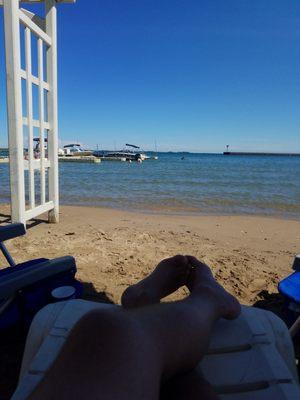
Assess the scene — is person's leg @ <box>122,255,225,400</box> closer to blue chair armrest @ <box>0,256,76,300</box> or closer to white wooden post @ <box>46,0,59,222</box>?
blue chair armrest @ <box>0,256,76,300</box>

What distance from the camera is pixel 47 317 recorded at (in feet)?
4.72

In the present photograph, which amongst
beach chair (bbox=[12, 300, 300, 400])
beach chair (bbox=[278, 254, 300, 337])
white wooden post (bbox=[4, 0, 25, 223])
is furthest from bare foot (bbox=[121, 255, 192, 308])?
white wooden post (bbox=[4, 0, 25, 223])

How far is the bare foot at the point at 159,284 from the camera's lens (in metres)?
1.37

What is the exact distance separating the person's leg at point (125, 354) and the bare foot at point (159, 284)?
0.31 metres

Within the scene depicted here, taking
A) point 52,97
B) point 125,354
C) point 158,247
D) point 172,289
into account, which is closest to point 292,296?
point 172,289

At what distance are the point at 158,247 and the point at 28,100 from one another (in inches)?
90.5

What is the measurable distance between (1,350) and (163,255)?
77.4 inches

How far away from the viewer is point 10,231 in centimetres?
198

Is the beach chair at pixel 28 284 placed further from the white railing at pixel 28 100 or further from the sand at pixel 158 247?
the white railing at pixel 28 100

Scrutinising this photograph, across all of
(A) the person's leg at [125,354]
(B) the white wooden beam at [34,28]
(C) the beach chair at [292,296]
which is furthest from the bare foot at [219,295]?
(B) the white wooden beam at [34,28]

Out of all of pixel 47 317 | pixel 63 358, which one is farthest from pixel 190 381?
pixel 47 317

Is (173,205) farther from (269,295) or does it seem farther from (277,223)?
(269,295)

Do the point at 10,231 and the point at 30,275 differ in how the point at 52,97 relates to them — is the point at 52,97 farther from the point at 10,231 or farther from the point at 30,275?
the point at 30,275

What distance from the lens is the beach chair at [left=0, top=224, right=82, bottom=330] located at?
1587 millimetres
